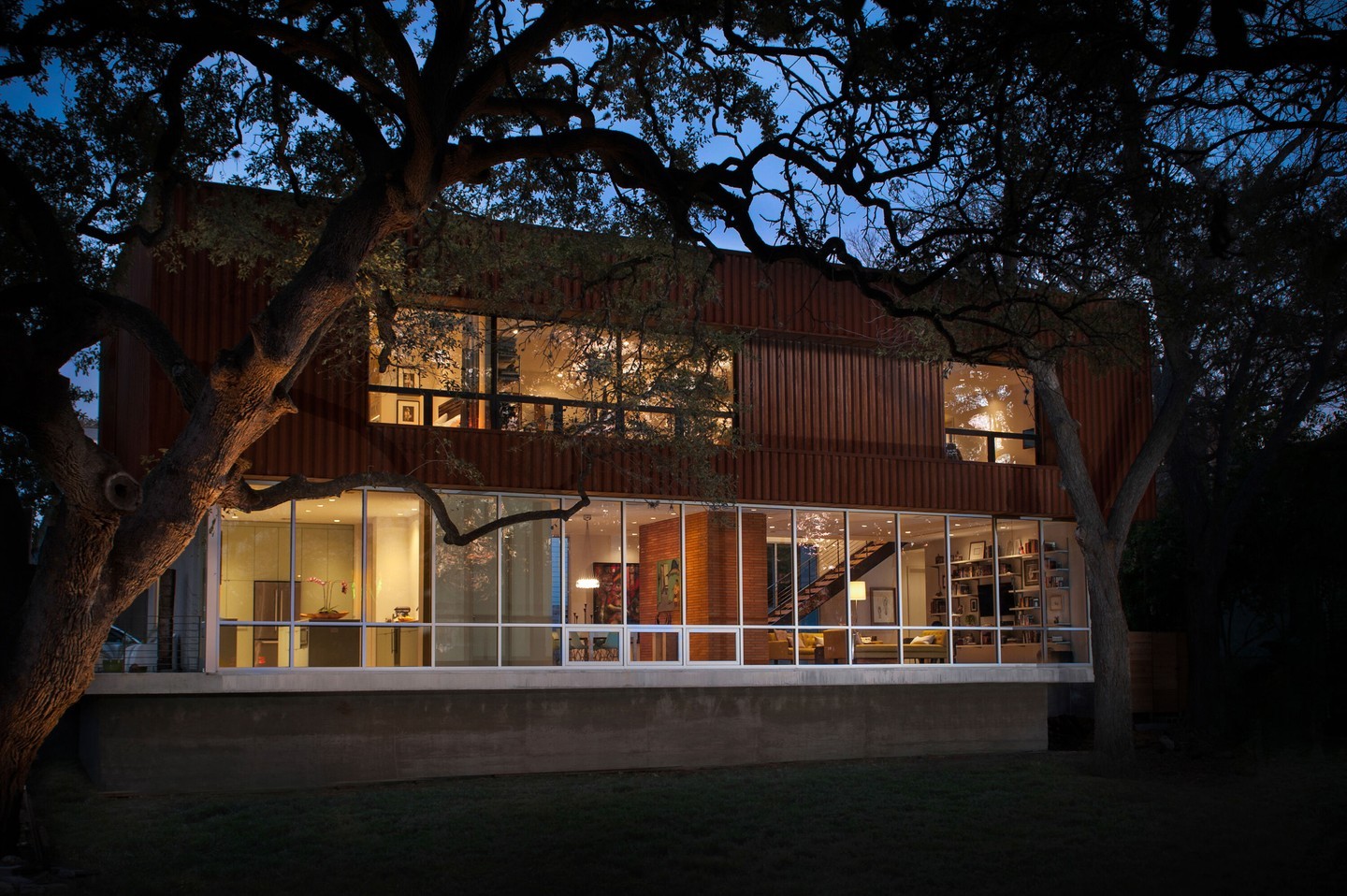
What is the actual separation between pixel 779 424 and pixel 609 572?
12.3 ft

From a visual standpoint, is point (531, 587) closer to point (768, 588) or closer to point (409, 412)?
point (409, 412)

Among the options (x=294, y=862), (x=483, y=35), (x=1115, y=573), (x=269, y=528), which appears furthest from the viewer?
(x=1115, y=573)

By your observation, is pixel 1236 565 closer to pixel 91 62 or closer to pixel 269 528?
pixel 269 528

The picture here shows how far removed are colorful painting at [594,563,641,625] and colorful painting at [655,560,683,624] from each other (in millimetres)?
390

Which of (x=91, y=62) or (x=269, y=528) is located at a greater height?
(x=91, y=62)

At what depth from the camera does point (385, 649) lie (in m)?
18.3

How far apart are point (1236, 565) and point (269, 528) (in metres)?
18.9

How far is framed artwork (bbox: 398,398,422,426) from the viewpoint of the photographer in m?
18.8

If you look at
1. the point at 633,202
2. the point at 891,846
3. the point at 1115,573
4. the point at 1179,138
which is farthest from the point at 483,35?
the point at 1115,573

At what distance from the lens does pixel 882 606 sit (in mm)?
22859

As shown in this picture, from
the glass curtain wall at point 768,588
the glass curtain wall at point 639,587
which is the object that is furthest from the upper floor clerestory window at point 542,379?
the glass curtain wall at point 768,588

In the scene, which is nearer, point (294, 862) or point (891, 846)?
point (294, 862)

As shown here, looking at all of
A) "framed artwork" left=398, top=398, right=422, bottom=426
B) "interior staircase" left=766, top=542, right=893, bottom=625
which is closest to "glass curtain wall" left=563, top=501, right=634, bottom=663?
"interior staircase" left=766, top=542, right=893, bottom=625

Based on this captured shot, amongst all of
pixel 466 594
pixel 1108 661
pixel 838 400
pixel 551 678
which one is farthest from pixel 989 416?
pixel 466 594
